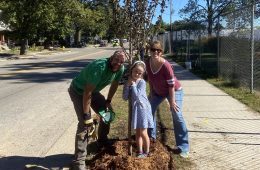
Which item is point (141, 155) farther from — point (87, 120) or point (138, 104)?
point (87, 120)

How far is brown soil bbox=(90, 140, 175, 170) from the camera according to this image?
5.28 m

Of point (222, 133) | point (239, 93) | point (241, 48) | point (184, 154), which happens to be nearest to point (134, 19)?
point (184, 154)

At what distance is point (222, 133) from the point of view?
7508 millimetres

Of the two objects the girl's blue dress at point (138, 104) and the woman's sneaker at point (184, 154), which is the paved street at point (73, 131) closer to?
the woman's sneaker at point (184, 154)

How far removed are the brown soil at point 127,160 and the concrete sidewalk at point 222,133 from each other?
0.43m

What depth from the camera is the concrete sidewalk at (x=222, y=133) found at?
5.92 meters

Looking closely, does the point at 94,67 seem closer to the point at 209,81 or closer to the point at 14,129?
the point at 14,129

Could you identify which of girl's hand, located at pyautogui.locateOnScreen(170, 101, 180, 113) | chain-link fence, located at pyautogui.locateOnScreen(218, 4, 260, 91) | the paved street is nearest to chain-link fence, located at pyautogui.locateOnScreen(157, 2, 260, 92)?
chain-link fence, located at pyautogui.locateOnScreen(218, 4, 260, 91)

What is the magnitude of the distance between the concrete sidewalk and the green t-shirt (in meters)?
1.53

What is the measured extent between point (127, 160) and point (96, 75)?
1.06 m

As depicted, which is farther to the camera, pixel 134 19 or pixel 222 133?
pixel 222 133

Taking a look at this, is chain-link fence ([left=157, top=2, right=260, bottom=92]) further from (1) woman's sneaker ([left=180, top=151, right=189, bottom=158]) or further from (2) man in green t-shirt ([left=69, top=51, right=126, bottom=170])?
(2) man in green t-shirt ([left=69, top=51, right=126, bottom=170])

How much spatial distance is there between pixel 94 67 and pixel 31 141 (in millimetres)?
2708

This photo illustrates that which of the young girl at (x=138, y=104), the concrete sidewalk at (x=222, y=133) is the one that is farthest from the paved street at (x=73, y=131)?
the young girl at (x=138, y=104)
